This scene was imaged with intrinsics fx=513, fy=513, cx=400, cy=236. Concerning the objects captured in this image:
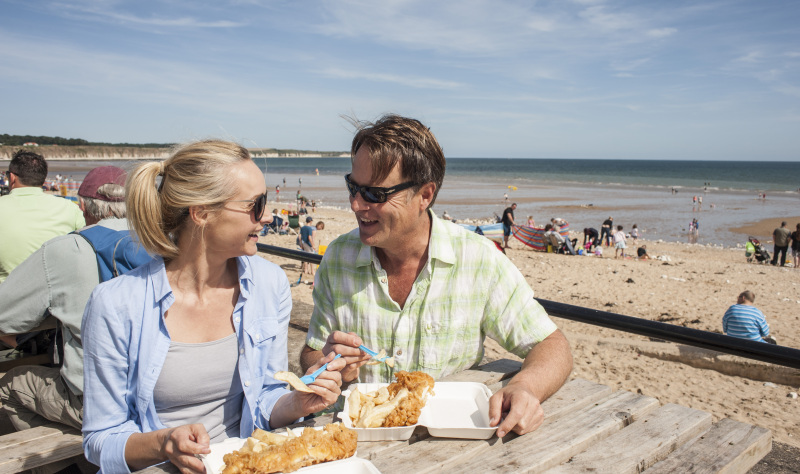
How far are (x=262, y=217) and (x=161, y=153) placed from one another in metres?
0.51

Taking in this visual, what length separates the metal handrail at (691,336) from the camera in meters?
2.03

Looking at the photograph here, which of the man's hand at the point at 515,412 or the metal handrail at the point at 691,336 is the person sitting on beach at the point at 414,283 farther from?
the metal handrail at the point at 691,336

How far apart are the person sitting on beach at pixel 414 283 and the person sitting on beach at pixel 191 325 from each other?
29 cm

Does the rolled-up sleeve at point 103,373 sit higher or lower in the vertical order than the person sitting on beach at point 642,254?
higher

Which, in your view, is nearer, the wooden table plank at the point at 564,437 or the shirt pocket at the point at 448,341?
the wooden table plank at the point at 564,437

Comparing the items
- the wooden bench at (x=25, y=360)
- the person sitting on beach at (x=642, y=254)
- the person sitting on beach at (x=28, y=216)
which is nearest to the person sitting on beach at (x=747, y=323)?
the wooden bench at (x=25, y=360)

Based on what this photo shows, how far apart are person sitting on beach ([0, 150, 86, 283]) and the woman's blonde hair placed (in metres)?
2.86

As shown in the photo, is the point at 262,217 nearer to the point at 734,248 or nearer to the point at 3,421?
the point at 3,421

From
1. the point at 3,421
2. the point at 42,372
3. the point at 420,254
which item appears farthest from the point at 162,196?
the point at 3,421

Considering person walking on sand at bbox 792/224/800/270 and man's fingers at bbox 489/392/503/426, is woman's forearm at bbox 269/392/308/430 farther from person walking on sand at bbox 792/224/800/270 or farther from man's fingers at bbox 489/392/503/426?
person walking on sand at bbox 792/224/800/270

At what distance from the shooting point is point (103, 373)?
69.9 inches

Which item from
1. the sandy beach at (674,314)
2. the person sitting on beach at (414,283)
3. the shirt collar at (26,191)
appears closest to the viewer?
the person sitting on beach at (414,283)

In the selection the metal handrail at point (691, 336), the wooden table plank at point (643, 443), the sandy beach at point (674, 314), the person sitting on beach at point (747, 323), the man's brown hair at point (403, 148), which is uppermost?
the man's brown hair at point (403, 148)

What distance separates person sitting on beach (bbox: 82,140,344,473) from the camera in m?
1.78
